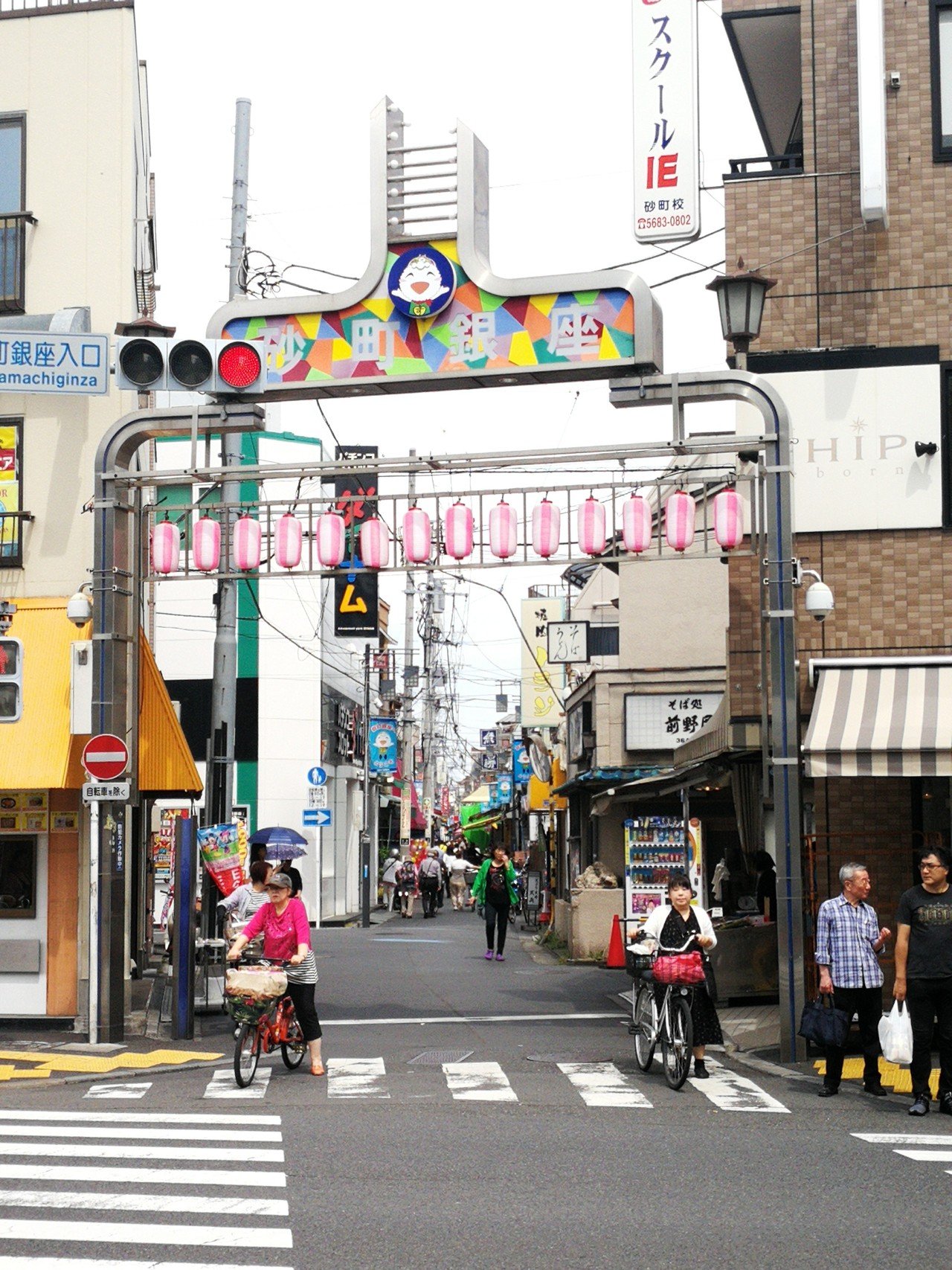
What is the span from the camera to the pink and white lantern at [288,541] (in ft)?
55.6

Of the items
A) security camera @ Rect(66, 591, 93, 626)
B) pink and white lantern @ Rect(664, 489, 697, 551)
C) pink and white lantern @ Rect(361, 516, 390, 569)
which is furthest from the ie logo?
security camera @ Rect(66, 591, 93, 626)

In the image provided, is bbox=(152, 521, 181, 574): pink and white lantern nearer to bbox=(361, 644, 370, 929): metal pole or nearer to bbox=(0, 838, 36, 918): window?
bbox=(0, 838, 36, 918): window

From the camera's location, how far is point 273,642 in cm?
4453

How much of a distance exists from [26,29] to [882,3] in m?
9.92

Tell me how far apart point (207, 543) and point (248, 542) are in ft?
1.47

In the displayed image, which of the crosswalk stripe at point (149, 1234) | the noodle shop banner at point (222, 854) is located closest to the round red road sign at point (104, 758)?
the noodle shop banner at point (222, 854)

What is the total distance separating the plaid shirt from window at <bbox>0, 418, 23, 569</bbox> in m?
10.1

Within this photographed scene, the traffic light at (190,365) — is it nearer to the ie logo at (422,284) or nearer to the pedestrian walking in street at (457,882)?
the ie logo at (422,284)

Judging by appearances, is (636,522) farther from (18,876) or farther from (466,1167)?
(466,1167)

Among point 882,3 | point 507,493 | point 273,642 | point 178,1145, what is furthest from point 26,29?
point 273,642

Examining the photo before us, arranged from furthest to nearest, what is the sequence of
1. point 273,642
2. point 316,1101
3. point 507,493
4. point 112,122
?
point 273,642 → point 112,122 → point 507,493 → point 316,1101

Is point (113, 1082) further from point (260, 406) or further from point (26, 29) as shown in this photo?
point (26, 29)

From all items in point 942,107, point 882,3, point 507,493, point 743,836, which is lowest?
point 743,836

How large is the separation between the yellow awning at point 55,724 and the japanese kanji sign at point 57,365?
2381 millimetres
